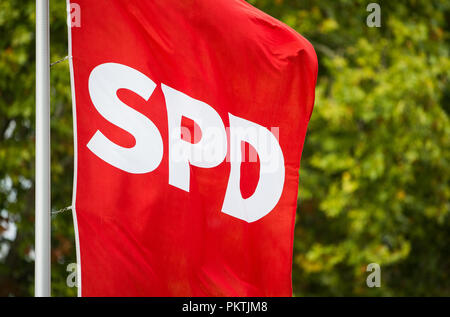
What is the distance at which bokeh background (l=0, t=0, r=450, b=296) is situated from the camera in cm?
793

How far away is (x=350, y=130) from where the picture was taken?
8500 millimetres

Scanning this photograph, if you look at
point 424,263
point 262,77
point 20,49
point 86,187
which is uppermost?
point 20,49

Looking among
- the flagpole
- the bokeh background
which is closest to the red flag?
the flagpole

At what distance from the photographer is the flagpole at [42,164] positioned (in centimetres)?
293

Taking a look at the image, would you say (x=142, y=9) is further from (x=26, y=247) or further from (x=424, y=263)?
(x=424, y=263)

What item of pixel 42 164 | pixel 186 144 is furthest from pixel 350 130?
pixel 42 164

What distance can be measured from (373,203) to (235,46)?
16.0ft

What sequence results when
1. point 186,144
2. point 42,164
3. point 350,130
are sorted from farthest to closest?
point 350,130 → point 186,144 → point 42,164

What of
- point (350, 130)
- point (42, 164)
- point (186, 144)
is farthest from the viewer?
point (350, 130)

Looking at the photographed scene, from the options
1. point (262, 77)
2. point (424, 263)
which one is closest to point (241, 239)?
point (262, 77)

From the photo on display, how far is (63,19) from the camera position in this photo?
310 inches

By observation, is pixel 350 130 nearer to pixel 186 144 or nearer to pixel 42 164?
pixel 186 144

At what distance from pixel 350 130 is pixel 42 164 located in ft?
19.5

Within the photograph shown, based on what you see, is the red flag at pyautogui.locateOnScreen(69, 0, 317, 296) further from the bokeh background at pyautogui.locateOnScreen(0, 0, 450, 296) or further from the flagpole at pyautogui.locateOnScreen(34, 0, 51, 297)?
the bokeh background at pyautogui.locateOnScreen(0, 0, 450, 296)
